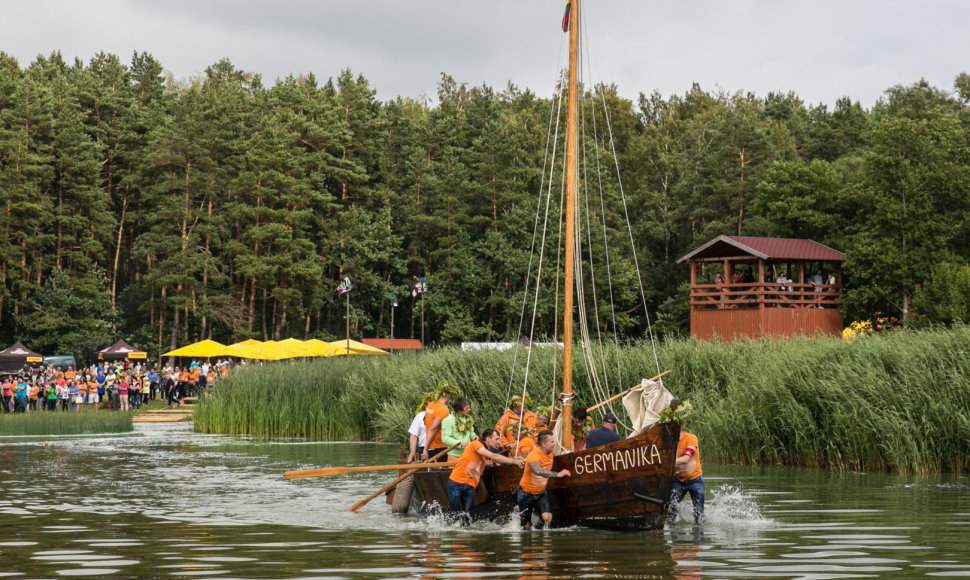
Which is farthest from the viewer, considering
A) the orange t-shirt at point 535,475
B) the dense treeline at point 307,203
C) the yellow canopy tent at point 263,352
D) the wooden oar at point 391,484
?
the dense treeline at point 307,203

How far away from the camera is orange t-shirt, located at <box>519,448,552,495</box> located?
55.9 feet

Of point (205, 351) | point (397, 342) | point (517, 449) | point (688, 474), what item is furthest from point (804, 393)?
point (397, 342)

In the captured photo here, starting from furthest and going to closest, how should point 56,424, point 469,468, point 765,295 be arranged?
point 765,295 → point 56,424 → point 469,468

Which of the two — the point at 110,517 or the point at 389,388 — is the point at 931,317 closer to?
the point at 389,388

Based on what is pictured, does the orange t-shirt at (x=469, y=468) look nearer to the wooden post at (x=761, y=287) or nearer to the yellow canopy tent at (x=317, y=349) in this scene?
the wooden post at (x=761, y=287)

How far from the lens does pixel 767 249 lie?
4916 centimetres

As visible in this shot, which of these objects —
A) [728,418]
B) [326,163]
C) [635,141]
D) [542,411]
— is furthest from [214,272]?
[542,411]

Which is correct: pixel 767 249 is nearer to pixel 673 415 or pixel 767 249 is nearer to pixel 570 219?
pixel 570 219

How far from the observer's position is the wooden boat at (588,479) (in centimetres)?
1641

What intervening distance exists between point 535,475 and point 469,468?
3.79 ft

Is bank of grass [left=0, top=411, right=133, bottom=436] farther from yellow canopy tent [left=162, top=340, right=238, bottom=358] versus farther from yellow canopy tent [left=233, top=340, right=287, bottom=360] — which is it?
yellow canopy tent [left=162, top=340, right=238, bottom=358]

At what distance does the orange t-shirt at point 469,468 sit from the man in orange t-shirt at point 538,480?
738 millimetres

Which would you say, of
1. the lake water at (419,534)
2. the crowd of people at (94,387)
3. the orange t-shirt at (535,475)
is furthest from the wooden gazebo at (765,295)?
the orange t-shirt at (535,475)

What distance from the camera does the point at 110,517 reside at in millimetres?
18844
